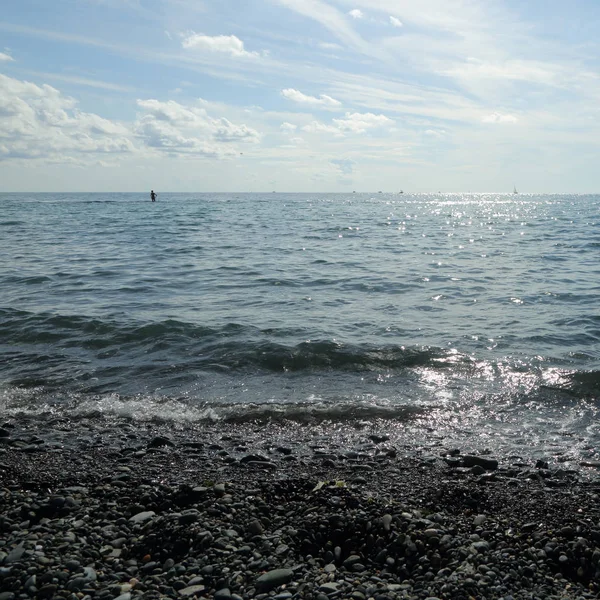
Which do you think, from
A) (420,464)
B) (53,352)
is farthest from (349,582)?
(53,352)

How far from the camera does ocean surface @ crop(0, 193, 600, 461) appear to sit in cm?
901

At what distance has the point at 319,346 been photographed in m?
12.2

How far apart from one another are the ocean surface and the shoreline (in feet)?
4.07

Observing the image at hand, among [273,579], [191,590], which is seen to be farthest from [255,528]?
[191,590]

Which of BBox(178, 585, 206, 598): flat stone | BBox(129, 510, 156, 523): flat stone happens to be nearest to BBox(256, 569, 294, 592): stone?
BBox(178, 585, 206, 598): flat stone

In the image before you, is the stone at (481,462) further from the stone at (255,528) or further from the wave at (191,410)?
the stone at (255,528)

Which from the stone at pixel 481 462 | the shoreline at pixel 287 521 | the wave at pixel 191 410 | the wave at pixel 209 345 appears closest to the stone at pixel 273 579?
the shoreline at pixel 287 521

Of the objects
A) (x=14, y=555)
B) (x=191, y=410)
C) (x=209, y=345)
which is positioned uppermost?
(x=209, y=345)

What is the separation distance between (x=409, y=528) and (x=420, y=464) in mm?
1906

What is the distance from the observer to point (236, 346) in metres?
12.4

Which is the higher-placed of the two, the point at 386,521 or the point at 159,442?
the point at 386,521

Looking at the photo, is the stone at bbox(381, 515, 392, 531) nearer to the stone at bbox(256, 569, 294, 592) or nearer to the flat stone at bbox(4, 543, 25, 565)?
the stone at bbox(256, 569, 294, 592)

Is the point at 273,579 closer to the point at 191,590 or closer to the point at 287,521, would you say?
the point at 191,590

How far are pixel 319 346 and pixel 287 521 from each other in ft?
22.3
